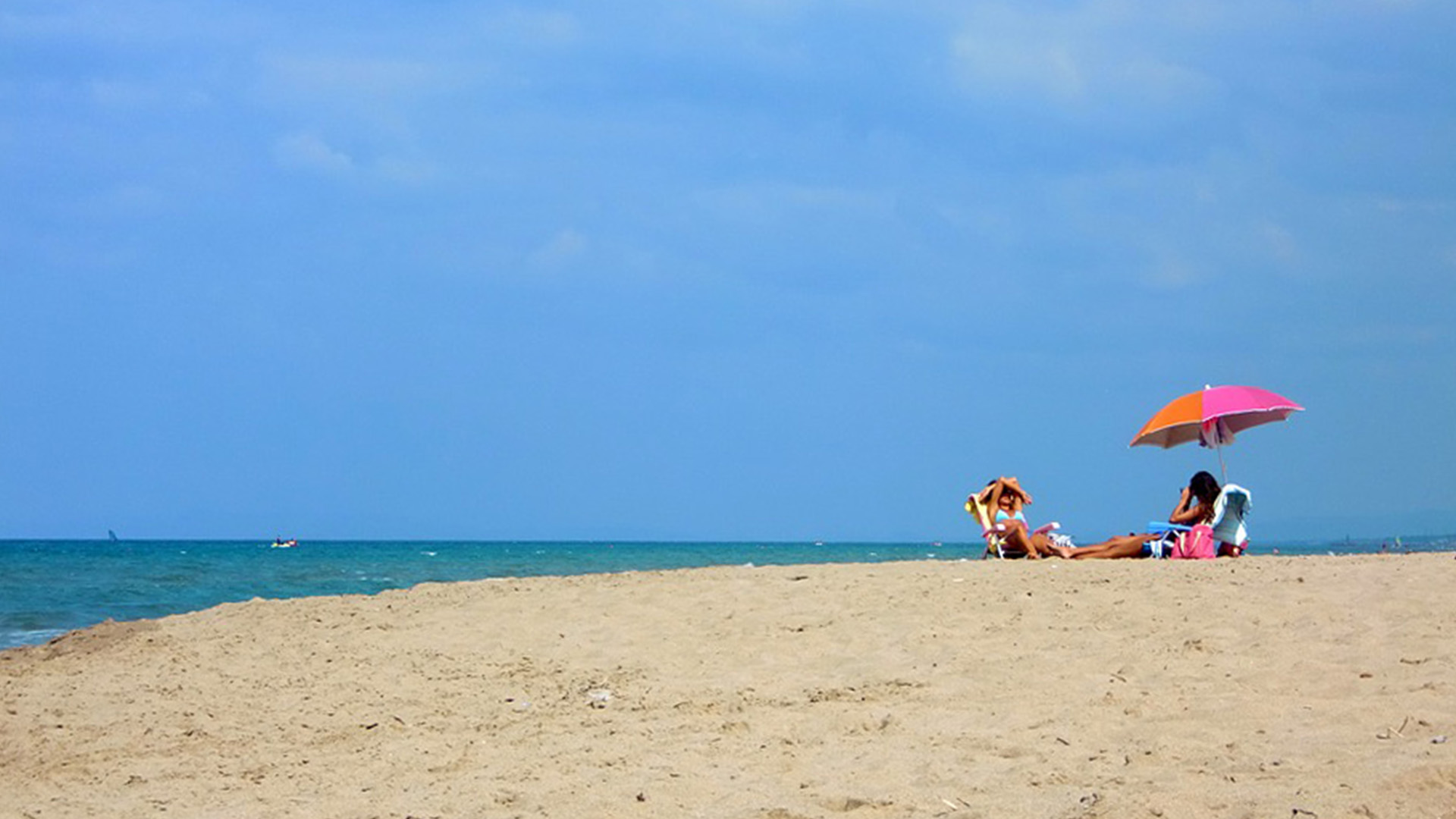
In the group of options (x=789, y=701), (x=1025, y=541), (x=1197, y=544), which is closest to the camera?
(x=789, y=701)

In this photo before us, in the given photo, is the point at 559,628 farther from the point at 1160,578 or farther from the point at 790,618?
the point at 1160,578

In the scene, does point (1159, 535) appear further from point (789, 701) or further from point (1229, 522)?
point (789, 701)

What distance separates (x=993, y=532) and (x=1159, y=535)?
1.73 metres

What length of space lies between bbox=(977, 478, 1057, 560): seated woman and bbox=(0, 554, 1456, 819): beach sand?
2.11 m

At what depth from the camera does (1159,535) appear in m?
13.3

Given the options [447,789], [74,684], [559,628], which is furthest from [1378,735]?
[74,684]

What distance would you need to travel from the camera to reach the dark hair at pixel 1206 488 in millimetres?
13523

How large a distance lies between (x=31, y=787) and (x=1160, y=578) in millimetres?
7983

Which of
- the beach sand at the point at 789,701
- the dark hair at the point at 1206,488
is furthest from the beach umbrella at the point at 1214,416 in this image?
the beach sand at the point at 789,701

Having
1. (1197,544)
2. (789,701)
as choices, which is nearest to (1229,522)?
(1197,544)

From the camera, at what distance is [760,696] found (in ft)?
24.9

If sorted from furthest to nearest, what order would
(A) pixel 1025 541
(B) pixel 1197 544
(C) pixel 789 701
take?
1. (A) pixel 1025 541
2. (B) pixel 1197 544
3. (C) pixel 789 701

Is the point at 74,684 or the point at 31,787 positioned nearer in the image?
the point at 31,787

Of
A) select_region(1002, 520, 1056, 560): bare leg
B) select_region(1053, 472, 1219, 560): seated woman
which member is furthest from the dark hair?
select_region(1002, 520, 1056, 560): bare leg
